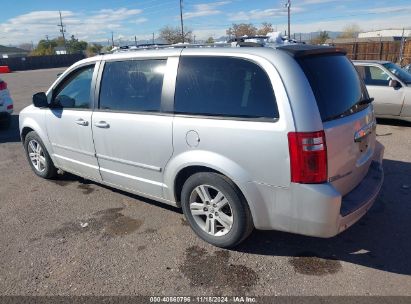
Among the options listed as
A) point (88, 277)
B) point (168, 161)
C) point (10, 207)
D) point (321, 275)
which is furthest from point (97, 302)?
point (10, 207)

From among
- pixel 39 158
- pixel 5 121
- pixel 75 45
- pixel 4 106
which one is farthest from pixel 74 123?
pixel 75 45

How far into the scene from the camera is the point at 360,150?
3.24m

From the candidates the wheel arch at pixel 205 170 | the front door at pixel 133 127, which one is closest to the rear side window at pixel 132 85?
the front door at pixel 133 127

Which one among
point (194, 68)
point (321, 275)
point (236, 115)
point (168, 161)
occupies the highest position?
point (194, 68)

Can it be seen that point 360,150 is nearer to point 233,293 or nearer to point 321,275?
point 321,275

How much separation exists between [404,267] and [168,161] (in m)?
2.28

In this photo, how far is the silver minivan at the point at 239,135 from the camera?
2.76 metres

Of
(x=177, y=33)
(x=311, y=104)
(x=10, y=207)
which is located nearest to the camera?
(x=311, y=104)

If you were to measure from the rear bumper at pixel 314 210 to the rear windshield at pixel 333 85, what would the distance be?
59 centimetres

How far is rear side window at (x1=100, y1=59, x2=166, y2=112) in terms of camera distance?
3604mm

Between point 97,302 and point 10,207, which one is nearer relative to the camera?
point 97,302

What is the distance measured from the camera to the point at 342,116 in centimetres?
300

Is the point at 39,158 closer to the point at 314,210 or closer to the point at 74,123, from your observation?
the point at 74,123

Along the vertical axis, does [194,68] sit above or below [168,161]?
above
